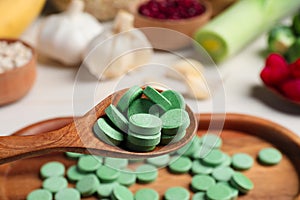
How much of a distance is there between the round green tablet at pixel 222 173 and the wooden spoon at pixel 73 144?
5.9 inches

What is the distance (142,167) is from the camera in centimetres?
91

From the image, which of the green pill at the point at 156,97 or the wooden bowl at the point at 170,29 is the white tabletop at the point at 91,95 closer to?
the wooden bowl at the point at 170,29

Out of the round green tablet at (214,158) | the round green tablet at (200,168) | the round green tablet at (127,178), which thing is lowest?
the round green tablet at (127,178)

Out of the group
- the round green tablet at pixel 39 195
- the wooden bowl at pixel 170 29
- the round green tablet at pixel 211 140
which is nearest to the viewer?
the round green tablet at pixel 39 195

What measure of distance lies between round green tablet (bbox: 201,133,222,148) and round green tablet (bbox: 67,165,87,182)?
20cm

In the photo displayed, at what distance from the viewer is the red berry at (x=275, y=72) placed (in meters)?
1.05

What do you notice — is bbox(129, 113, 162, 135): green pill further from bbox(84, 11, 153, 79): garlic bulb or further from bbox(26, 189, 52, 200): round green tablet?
bbox(84, 11, 153, 79): garlic bulb

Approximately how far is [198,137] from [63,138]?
295 millimetres

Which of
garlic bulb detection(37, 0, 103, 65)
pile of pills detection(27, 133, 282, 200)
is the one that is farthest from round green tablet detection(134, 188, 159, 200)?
garlic bulb detection(37, 0, 103, 65)

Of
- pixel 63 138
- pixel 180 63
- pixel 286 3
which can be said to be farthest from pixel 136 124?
pixel 286 3

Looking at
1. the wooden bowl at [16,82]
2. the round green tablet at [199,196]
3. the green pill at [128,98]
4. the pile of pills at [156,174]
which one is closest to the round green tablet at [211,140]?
the pile of pills at [156,174]

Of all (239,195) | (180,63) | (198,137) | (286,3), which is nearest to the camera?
(239,195)

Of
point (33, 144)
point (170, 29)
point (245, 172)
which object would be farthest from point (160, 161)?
point (170, 29)

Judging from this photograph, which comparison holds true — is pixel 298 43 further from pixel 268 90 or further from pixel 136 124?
pixel 136 124
